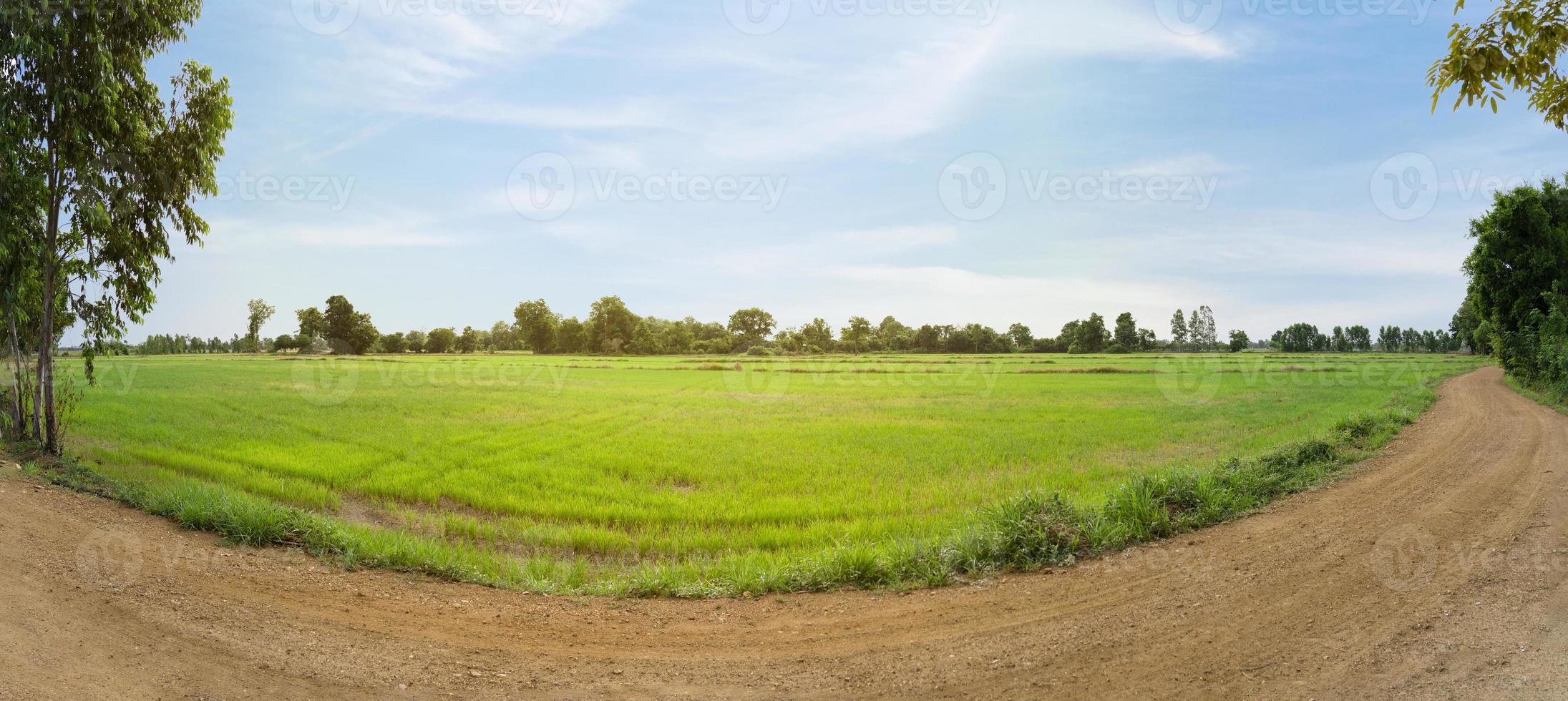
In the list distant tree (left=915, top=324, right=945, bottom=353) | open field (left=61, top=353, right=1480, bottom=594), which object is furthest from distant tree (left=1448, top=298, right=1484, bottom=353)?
open field (left=61, top=353, right=1480, bottom=594)

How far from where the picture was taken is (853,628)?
4.88 metres

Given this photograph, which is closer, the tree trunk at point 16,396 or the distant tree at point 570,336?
the tree trunk at point 16,396

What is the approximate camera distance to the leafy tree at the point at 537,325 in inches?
3093

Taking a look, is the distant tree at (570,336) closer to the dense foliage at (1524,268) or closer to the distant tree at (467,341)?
the distant tree at (467,341)

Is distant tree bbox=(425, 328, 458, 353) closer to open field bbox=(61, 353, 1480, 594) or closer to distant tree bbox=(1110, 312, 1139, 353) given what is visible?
open field bbox=(61, 353, 1480, 594)

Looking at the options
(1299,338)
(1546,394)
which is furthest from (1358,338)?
(1546,394)

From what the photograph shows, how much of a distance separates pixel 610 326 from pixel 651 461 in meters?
73.4

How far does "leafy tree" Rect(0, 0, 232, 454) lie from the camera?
9211 millimetres

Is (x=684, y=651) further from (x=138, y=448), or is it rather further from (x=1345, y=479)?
(x=138, y=448)

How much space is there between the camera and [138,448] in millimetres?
12773

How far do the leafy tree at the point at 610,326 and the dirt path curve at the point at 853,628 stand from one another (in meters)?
77.7

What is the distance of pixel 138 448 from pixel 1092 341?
3671 inches

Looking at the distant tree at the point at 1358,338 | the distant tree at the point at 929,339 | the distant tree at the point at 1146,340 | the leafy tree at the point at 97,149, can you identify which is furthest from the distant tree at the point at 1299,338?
the leafy tree at the point at 97,149

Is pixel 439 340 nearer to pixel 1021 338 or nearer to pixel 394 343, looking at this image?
pixel 394 343
